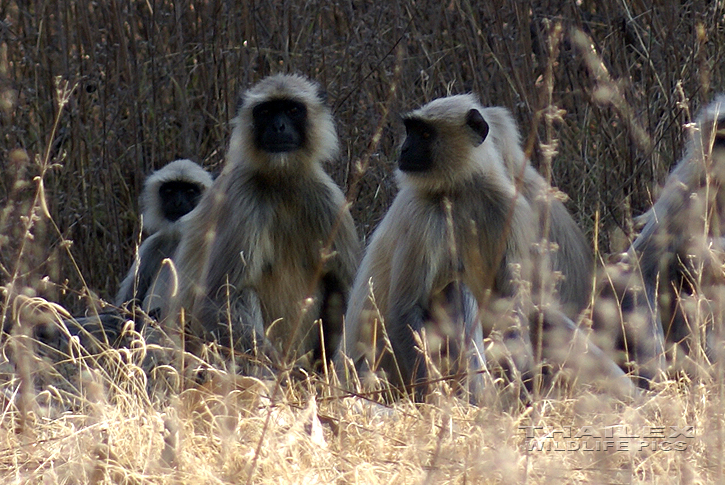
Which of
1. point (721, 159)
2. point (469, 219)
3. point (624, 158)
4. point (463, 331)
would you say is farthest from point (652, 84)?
point (463, 331)

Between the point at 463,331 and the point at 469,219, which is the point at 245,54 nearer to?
the point at 469,219

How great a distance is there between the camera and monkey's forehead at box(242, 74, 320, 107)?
4.98 meters

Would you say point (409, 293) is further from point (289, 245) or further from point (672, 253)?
point (672, 253)

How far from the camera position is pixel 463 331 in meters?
4.00

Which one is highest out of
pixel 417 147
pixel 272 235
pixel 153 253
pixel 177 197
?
pixel 417 147

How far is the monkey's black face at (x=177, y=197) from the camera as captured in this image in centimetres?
606

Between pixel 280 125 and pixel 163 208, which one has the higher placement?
pixel 280 125

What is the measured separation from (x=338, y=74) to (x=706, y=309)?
2804mm

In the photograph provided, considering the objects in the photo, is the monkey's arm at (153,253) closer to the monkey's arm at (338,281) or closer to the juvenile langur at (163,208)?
the juvenile langur at (163,208)

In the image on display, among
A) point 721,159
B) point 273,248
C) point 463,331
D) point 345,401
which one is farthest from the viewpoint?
point 273,248

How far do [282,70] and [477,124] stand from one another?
2.15m

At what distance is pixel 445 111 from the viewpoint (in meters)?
4.48

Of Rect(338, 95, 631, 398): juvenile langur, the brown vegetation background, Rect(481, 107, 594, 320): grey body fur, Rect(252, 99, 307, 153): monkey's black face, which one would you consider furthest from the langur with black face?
Rect(481, 107, 594, 320): grey body fur

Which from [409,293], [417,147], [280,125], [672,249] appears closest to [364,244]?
[280,125]
